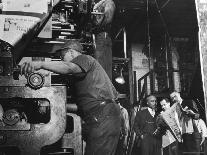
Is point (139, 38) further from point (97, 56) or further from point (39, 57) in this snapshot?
point (39, 57)

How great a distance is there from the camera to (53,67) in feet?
8.69

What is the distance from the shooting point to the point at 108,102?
3301 mm

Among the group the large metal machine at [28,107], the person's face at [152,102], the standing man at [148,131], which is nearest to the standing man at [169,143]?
the standing man at [148,131]

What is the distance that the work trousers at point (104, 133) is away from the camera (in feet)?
10.2

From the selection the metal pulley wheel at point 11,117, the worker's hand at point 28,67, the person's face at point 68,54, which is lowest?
the metal pulley wheel at point 11,117

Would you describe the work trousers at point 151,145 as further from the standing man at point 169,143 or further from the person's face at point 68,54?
the person's face at point 68,54

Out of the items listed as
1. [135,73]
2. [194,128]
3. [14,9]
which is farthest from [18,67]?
[135,73]

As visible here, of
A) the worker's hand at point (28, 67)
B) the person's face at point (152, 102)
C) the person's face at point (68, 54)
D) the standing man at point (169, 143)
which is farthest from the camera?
the person's face at point (152, 102)

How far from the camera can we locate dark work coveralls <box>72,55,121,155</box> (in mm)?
3146

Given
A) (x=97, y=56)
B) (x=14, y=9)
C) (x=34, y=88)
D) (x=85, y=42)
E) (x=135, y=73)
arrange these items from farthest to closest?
(x=135, y=73) < (x=97, y=56) < (x=85, y=42) < (x=14, y=9) < (x=34, y=88)

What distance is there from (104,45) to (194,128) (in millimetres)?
3801

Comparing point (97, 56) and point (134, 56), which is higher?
point (134, 56)

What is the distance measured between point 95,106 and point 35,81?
3.68ft

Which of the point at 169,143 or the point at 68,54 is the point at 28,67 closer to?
the point at 68,54
